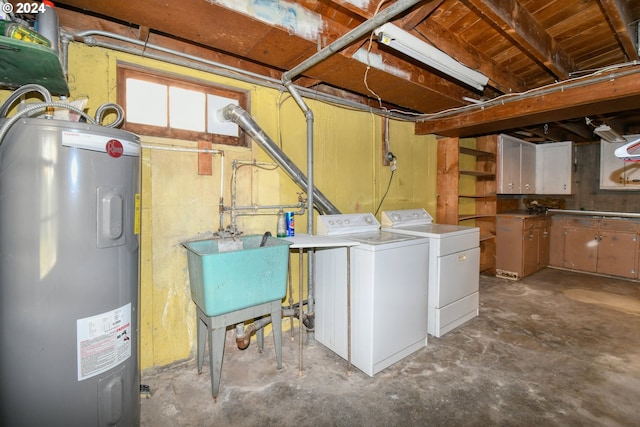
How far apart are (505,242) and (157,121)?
183 inches

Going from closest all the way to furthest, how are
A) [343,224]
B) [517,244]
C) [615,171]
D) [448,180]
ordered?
[343,224], [448,180], [517,244], [615,171]

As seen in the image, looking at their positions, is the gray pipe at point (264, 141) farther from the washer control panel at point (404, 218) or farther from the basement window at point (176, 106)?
the washer control panel at point (404, 218)

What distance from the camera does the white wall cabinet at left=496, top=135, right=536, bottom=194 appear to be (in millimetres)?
4246

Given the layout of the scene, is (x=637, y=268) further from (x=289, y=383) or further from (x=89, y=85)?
(x=89, y=85)

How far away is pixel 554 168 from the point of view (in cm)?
487

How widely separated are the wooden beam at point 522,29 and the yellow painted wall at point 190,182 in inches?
56.7

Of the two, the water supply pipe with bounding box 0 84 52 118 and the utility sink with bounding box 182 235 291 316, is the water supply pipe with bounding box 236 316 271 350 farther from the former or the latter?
the water supply pipe with bounding box 0 84 52 118

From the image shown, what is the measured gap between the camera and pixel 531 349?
2350 mm

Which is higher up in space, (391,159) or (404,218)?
(391,159)

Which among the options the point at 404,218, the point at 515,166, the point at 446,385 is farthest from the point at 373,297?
the point at 515,166

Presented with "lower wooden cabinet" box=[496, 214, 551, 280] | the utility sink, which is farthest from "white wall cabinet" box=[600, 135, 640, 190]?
the utility sink

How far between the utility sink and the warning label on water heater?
0.43 m

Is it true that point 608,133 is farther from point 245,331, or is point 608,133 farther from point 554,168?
point 245,331

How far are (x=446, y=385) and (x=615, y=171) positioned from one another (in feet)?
16.6
